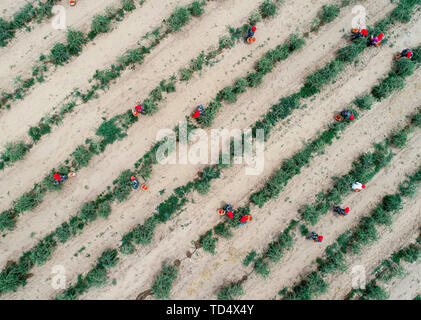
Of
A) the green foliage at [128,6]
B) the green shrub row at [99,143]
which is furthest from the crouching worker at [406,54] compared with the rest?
the green foliage at [128,6]

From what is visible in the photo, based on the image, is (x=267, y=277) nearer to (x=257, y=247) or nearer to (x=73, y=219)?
(x=257, y=247)

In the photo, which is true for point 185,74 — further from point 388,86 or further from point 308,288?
point 308,288

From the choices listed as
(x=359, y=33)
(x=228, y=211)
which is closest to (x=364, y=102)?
(x=359, y=33)

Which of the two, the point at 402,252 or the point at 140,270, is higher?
the point at 140,270

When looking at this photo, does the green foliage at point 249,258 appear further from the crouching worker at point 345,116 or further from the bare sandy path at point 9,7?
the bare sandy path at point 9,7

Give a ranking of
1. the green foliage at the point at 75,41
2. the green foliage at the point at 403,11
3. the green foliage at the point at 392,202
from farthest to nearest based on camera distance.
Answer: the green foliage at the point at 403,11, the green foliage at the point at 392,202, the green foliage at the point at 75,41

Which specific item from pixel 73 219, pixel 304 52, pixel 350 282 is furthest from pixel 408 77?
pixel 73 219

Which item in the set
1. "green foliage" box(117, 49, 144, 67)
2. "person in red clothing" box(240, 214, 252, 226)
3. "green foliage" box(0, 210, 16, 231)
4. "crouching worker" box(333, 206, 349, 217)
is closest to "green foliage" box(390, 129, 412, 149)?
"crouching worker" box(333, 206, 349, 217)
